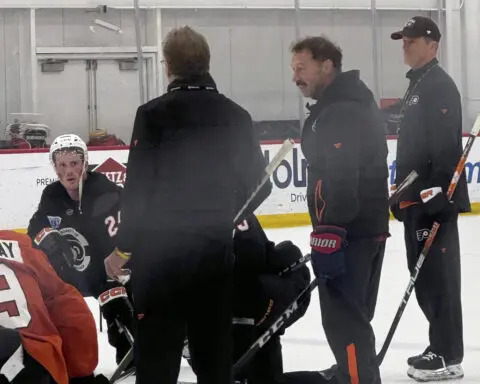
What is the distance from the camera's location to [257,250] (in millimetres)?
2635

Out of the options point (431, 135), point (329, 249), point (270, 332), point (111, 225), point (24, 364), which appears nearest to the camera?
point (24, 364)

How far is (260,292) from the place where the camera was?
2.67 m

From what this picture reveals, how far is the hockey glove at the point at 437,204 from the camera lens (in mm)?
2955

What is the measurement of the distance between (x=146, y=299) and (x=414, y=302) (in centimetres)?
264

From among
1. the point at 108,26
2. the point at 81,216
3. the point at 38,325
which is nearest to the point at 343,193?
the point at 38,325

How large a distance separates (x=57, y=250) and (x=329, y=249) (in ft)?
3.06

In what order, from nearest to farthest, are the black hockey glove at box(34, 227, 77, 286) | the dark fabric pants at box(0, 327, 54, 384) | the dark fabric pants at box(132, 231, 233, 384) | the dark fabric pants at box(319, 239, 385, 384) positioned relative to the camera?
the dark fabric pants at box(0, 327, 54, 384), the dark fabric pants at box(132, 231, 233, 384), the dark fabric pants at box(319, 239, 385, 384), the black hockey glove at box(34, 227, 77, 286)

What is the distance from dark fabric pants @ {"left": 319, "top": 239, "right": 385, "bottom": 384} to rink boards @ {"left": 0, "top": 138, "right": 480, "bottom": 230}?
4.48 metres

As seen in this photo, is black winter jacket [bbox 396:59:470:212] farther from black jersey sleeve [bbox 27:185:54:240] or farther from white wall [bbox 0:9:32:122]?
white wall [bbox 0:9:32:122]

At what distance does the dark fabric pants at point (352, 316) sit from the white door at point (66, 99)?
915cm

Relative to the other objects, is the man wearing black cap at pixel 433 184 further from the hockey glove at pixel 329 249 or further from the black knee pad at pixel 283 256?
the hockey glove at pixel 329 249

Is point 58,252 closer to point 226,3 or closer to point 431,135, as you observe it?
point 431,135

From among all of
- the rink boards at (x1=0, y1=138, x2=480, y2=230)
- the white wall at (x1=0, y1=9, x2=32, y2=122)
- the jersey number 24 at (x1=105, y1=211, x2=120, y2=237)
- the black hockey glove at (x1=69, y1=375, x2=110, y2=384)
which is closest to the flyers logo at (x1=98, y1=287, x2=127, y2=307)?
the jersey number 24 at (x1=105, y1=211, x2=120, y2=237)

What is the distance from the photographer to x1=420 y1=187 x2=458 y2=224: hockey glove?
2.96m
